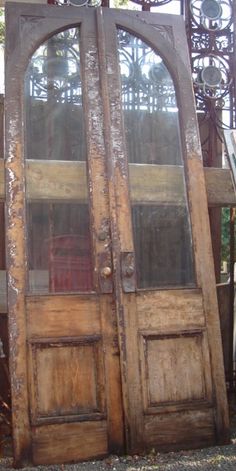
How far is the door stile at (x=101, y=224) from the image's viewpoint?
10.0ft

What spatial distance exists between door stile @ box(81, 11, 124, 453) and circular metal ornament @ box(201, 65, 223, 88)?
1.46m

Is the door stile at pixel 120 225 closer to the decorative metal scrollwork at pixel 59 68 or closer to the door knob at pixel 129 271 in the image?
the door knob at pixel 129 271

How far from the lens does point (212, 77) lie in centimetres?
461

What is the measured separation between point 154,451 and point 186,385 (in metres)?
0.45

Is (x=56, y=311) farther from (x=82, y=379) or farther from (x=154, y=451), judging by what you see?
(x=154, y=451)

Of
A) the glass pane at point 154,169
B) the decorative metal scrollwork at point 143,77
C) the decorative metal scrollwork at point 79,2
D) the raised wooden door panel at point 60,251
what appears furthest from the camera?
the decorative metal scrollwork at point 79,2

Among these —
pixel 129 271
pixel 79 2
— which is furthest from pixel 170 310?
pixel 79 2

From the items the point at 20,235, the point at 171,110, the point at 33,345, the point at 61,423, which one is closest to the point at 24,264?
the point at 20,235

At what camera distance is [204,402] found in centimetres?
322

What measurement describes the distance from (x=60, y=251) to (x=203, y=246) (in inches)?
38.4

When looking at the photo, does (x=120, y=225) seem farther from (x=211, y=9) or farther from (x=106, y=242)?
(x=211, y=9)

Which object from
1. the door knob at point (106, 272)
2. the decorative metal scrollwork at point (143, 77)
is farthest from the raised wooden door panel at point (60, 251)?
the decorative metal scrollwork at point (143, 77)

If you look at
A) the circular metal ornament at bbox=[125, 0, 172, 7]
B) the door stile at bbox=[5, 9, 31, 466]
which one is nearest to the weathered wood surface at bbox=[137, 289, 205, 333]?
the door stile at bbox=[5, 9, 31, 466]

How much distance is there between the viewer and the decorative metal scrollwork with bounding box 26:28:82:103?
3527 millimetres
